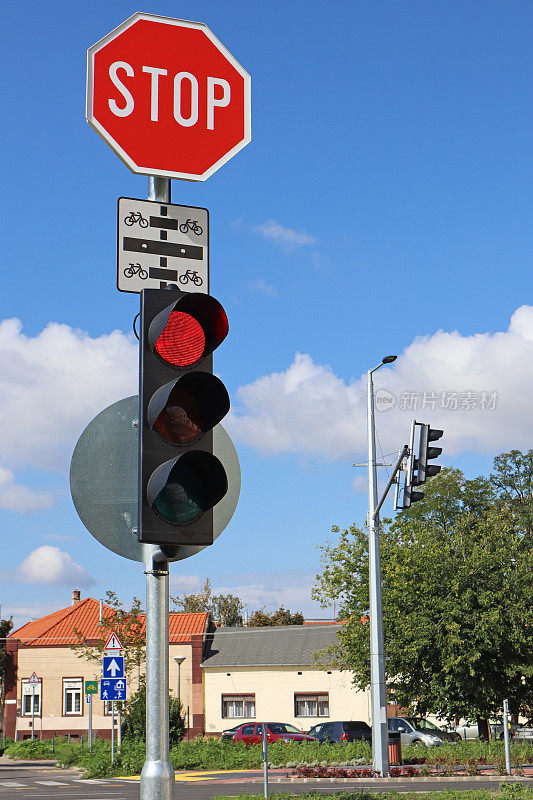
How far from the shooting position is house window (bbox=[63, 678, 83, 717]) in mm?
50781

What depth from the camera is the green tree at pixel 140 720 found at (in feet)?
100

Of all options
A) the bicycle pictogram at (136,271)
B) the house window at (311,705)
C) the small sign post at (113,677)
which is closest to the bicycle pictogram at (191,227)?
the bicycle pictogram at (136,271)

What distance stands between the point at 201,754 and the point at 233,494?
27.7 metres

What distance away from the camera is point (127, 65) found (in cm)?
428

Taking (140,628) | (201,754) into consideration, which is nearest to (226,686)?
(140,628)

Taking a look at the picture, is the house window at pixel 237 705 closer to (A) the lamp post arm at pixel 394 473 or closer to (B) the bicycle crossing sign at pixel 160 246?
(A) the lamp post arm at pixel 394 473

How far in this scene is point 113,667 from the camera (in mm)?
21391

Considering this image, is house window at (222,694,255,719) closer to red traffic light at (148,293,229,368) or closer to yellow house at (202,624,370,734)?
yellow house at (202,624,370,734)

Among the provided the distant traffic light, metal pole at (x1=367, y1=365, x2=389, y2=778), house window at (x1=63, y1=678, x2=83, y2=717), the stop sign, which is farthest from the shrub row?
the stop sign

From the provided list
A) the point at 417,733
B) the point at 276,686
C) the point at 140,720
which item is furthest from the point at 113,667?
the point at 276,686

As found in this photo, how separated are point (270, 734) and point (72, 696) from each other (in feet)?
65.8

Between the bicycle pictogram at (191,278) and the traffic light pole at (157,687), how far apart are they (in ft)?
3.79

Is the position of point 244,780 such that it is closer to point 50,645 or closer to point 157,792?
point 157,792

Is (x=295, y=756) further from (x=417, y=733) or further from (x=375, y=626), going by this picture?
(x=417, y=733)
